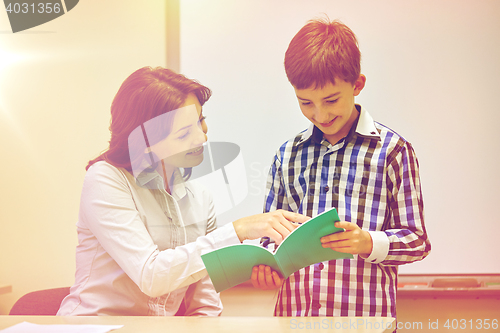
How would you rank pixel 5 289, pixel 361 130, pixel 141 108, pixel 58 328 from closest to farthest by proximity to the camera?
pixel 58 328 < pixel 361 130 < pixel 141 108 < pixel 5 289

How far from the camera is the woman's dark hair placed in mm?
1023

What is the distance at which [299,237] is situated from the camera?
0.68 meters

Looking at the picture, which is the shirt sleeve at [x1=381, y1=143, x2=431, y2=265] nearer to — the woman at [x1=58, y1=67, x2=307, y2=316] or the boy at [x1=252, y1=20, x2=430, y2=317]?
the boy at [x1=252, y1=20, x2=430, y2=317]

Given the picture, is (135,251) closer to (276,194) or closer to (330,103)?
(276,194)

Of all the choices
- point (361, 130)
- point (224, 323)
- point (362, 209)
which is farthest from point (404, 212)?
point (224, 323)

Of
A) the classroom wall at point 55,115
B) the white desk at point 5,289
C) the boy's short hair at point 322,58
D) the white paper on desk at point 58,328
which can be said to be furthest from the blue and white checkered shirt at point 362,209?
the white desk at point 5,289

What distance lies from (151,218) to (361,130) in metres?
0.58

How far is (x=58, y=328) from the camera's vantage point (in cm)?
66

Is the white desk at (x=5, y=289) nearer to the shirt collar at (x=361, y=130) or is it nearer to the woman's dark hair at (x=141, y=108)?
the woman's dark hair at (x=141, y=108)

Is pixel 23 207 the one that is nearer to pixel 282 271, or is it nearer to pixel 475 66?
pixel 282 271

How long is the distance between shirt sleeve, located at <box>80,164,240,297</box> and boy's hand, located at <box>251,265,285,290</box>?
112 mm

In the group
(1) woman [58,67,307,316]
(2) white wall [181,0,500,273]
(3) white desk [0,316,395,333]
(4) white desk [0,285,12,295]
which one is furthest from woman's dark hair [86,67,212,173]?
(4) white desk [0,285,12,295]

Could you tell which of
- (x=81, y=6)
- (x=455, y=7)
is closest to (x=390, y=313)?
(x=455, y=7)

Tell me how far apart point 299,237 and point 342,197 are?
11.0 inches
